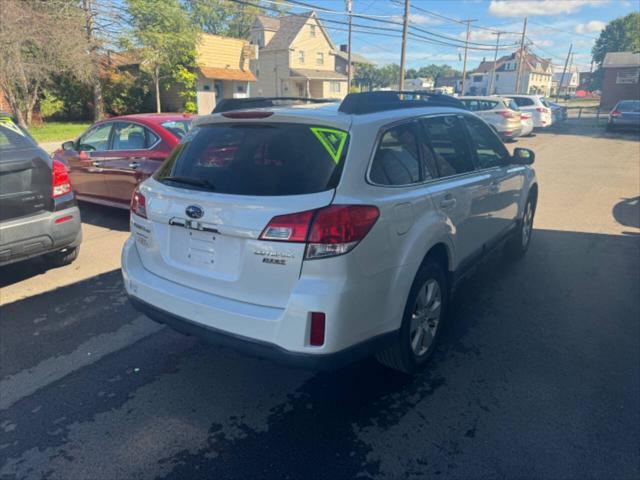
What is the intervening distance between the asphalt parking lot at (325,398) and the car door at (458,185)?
797 mm

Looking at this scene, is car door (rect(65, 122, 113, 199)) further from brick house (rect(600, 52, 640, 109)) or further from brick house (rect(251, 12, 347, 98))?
brick house (rect(600, 52, 640, 109))

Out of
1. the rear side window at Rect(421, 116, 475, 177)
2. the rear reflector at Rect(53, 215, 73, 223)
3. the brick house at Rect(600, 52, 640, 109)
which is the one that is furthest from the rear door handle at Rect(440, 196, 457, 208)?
the brick house at Rect(600, 52, 640, 109)

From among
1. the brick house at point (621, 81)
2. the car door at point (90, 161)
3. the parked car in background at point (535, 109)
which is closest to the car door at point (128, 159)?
the car door at point (90, 161)

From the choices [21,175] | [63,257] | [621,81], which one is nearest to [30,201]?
[21,175]

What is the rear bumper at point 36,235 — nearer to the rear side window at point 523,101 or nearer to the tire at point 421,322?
the tire at point 421,322

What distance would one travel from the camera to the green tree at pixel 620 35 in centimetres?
9225

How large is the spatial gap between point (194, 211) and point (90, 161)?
5.46 m

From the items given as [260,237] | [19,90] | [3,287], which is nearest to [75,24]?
[19,90]

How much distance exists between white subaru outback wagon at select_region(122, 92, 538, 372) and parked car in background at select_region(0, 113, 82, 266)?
1882 mm

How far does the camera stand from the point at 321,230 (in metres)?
2.48

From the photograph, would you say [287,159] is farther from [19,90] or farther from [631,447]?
[19,90]

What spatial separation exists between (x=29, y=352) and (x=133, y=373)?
94 cm

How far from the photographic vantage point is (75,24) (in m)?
20.1

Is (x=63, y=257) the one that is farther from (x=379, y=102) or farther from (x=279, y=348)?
(x=379, y=102)
